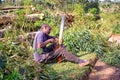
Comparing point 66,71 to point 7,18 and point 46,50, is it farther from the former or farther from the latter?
point 7,18

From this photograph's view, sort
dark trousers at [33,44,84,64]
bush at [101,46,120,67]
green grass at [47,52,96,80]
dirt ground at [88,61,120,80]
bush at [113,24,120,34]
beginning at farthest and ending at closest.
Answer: bush at [113,24,120,34] < bush at [101,46,120,67] < dirt ground at [88,61,120,80] < dark trousers at [33,44,84,64] < green grass at [47,52,96,80]

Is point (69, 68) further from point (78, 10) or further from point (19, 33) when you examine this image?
point (78, 10)

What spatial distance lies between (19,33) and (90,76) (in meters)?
3.36

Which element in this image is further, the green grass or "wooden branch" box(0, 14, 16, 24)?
"wooden branch" box(0, 14, 16, 24)

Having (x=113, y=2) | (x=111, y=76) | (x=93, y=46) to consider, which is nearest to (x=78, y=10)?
(x=93, y=46)

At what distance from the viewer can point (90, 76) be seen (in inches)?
283

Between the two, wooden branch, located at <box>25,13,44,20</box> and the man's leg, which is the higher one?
wooden branch, located at <box>25,13,44,20</box>

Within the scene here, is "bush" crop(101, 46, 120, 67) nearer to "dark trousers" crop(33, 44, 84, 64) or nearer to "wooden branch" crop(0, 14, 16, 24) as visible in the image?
"dark trousers" crop(33, 44, 84, 64)

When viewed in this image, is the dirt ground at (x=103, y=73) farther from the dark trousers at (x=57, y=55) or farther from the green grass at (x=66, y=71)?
the dark trousers at (x=57, y=55)

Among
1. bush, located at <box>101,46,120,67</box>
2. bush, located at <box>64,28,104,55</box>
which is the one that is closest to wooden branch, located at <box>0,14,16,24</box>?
bush, located at <box>64,28,104,55</box>

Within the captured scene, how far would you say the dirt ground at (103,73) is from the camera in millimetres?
7281

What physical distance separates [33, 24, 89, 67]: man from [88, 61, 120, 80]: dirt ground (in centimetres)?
46

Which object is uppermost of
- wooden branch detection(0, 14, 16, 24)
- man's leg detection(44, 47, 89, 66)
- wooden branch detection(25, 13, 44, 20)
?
wooden branch detection(0, 14, 16, 24)

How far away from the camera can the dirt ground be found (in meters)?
7.28
